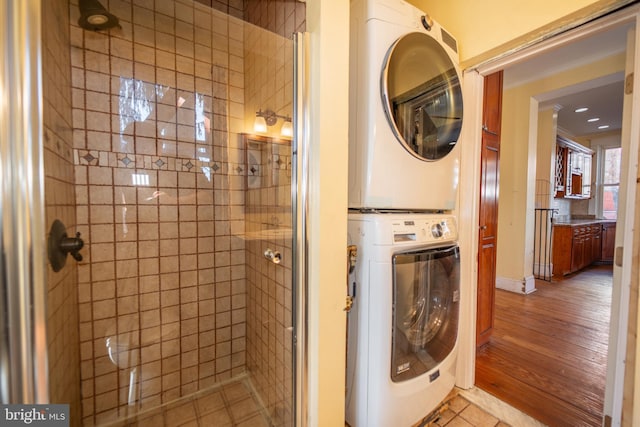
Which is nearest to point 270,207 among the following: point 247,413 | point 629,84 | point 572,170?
point 247,413

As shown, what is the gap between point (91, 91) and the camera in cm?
134

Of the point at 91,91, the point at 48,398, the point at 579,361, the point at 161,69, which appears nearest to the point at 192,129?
the point at 161,69

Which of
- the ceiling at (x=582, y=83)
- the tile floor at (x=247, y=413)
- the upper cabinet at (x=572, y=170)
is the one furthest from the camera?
the upper cabinet at (x=572, y=170)

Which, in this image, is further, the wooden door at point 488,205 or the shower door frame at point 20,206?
the wooden door at point 488,205

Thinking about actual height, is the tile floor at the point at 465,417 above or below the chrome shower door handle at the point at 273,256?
below

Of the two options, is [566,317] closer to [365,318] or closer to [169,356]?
[365,318]

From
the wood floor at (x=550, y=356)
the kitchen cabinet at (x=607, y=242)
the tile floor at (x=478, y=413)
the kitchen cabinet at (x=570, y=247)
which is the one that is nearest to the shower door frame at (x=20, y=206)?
the tile floor at (x=478, y=413)

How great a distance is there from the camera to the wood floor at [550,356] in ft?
4.82

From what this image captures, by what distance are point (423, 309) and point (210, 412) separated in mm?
1386

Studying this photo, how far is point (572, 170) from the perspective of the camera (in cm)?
473

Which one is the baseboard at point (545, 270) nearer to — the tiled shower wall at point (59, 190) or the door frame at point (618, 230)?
the door frame at point (618, 230)

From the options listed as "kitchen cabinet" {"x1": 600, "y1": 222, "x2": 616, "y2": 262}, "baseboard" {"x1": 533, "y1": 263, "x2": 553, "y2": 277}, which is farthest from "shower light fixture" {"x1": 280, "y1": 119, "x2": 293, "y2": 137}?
"kitchen cabinet" {"x1": 600, "y1": 222, "x2": 616, "y2": 262}

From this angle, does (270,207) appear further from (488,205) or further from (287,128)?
(488,205)

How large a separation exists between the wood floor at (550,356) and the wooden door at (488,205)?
0.26 m
